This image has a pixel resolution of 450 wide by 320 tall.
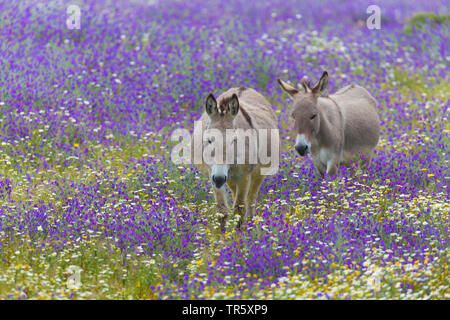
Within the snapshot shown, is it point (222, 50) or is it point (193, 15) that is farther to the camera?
point (193, 15)

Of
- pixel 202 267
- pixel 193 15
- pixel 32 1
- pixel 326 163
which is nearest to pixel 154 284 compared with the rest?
pixel 202 267

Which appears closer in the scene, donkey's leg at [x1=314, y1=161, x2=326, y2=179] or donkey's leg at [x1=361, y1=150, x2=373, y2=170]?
donkey's leg at [x1=314, y1=161, x2=326, y2=179]

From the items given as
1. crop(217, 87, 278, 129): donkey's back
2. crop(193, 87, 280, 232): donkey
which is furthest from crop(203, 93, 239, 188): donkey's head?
crop(217, 87, 278, 129): donkey's back

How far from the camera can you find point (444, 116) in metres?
11.3

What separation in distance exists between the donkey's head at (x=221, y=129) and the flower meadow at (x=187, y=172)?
0.77 m

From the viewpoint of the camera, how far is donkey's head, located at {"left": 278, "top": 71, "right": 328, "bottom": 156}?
8102 millimetres

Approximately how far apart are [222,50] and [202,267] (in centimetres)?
808

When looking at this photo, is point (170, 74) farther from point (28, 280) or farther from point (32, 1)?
point (28, 280)

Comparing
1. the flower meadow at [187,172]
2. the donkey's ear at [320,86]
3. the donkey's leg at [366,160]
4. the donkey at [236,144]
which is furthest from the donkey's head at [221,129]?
the donkey's leg at [366,160]

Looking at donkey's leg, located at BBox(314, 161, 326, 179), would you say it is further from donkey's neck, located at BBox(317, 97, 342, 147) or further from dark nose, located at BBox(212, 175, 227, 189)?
dark nose, located at BBox(212, 175, 227, 189)

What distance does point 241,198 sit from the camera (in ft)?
24.7

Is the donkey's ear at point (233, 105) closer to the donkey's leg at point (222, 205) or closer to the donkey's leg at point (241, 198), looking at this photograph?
the donkey's leg at point (241, 198)

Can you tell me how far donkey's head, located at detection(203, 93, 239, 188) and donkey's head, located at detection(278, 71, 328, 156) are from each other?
4.42 ft
